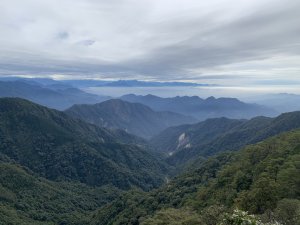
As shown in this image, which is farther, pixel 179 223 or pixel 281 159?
pixel 281 159

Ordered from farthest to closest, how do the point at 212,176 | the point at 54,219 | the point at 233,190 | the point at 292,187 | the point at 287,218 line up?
the point at 54,219
the point at 212,176
the point at 233,190
the point at 292,187
the point at 287,218

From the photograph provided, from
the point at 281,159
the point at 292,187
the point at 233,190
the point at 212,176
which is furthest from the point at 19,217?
the point at 292,187

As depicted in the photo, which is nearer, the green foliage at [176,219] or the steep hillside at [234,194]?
the green foliage at [176,219]

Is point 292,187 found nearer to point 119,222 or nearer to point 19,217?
point 119,222

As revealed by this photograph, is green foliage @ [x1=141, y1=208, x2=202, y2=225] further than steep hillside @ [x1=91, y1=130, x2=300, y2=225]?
No

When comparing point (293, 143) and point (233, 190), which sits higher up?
point (293, 143)

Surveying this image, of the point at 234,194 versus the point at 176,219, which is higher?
the point at 176,219

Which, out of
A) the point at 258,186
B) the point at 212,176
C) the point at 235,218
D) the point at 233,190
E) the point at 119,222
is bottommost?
the point at 119,222

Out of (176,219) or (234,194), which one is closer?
(176,219)
